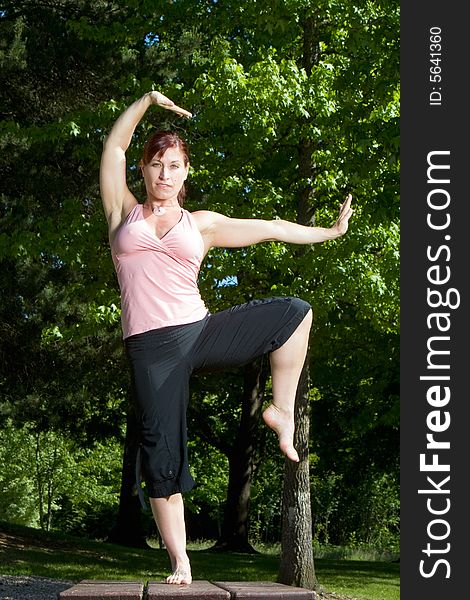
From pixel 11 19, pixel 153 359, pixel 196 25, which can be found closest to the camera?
pixel 153 359

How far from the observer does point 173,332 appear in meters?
4.26

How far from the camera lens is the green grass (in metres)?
14.6

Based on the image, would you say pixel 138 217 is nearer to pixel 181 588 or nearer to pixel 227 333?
pixel 227 333

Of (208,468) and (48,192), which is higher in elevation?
(48,192)

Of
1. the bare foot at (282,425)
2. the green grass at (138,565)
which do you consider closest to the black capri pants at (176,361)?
the bare foot at (282,425)

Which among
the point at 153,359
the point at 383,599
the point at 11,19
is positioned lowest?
the point at 383,599

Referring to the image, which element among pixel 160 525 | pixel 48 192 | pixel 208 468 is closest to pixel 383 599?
pixel 48 192

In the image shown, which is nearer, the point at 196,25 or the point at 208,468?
the point at 196,25

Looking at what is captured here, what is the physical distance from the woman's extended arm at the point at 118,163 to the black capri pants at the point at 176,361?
25.3 inches

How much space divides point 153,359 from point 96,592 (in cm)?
101

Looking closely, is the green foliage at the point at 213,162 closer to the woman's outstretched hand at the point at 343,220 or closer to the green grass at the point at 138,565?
the green grass at the point at 138,565

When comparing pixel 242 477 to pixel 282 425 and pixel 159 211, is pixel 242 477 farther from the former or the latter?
pixel 159 211

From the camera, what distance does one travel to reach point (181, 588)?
4051 millimetres

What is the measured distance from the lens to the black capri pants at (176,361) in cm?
425
